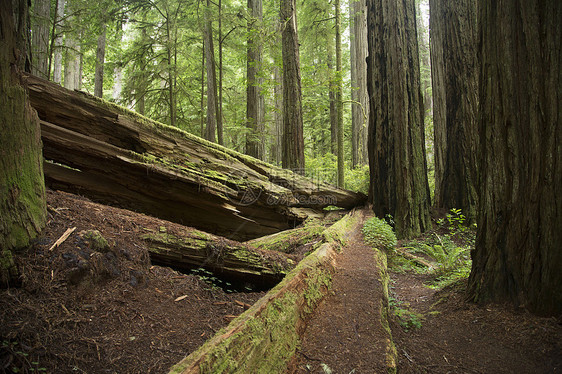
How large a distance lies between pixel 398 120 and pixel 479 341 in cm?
536

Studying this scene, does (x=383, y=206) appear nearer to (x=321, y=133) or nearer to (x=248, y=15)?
(x=248, y=15)

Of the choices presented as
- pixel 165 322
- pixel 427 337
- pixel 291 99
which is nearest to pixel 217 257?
pixel 165 322

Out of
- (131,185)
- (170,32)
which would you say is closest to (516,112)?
(131,185)

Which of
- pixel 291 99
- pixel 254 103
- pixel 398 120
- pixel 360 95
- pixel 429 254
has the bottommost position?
pixel 429 254

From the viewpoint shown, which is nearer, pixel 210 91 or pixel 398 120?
pixel 398 120

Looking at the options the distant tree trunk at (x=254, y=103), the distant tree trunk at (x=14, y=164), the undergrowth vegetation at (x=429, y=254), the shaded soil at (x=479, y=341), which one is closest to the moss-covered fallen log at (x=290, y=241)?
the undergrowth vegetation at (x=429, y=254)

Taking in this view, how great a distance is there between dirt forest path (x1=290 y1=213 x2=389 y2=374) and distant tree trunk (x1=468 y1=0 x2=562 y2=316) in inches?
46.0

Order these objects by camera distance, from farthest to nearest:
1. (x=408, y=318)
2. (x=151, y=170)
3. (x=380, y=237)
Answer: (x=380, y=237) → (x=151, y=170) → (x=408, y=318)

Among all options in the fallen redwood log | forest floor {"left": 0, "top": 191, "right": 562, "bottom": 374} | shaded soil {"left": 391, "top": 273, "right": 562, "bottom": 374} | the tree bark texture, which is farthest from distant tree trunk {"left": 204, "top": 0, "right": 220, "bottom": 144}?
shaded soil {"left": 391, "top": 273, "right": 562, "bottom": 374}

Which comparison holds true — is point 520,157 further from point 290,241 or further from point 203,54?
point 203,54

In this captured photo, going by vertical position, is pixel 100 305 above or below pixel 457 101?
below

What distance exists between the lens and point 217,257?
12.5 feet

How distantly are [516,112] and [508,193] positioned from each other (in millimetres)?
748

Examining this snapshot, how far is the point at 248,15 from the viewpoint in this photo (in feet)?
35.2
